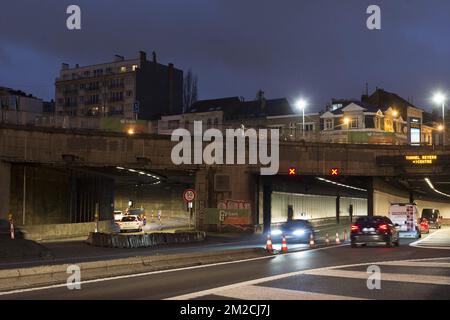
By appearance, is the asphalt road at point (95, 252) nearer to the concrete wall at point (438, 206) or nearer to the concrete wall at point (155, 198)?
the concrete wall at point (155, 198)

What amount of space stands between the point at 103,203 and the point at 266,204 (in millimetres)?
15183

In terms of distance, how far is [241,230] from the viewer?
154 ft

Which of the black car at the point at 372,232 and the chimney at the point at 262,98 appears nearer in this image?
the black car at the point at 372,232

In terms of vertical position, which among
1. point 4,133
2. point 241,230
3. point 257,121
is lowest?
point 241,230

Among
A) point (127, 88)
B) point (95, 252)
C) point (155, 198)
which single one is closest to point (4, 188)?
point (95, 252)

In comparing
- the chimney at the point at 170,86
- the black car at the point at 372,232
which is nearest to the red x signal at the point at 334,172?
the black car at the point at 372,232

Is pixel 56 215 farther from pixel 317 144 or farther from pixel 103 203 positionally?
pixel 317 144

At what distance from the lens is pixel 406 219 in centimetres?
4181

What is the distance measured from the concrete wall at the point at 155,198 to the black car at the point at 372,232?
50933mm

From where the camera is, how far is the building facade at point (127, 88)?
4702 inches

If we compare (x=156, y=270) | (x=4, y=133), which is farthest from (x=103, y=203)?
(x=156, y=270)

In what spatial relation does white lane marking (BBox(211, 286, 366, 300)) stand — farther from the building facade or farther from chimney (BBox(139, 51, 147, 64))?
chimney (BBox(139, 51, 147, 64))

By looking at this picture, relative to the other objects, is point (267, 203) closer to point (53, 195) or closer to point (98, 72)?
point (53, 195)

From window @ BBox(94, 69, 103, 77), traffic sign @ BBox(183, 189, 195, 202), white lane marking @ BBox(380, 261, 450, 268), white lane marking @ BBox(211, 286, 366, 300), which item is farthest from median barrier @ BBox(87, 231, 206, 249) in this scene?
window @ BBox(94, 69, 103, 77)
